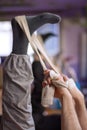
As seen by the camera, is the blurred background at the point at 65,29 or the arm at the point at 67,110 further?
the blurred background at the point at 65,29

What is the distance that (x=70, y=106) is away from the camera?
29.9 inches

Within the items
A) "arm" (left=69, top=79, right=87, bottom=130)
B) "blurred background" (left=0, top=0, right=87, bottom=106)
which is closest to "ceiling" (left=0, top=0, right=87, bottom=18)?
"blurred background" (left=0, top=0, right=87, bottom=106)

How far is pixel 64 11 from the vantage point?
342 cm

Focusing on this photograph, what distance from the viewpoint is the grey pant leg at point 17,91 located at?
72 centimetres

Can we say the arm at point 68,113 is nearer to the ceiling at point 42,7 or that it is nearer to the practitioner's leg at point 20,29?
the practitioner's leg at point 20,29

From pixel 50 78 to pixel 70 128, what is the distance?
0.40ft

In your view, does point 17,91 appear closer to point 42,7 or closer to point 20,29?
point 20,29

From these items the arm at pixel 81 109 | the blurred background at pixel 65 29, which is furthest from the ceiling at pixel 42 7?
the arm at pixel 81 109

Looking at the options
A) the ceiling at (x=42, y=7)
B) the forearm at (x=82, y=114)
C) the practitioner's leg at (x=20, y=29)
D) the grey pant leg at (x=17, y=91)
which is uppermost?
the ceiling at (x=42, y=7)

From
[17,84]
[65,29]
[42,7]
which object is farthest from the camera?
[65,29]

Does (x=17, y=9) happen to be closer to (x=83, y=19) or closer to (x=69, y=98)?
(x=83, y=19)

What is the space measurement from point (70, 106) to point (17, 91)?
0.13m

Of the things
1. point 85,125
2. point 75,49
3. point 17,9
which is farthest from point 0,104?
point 75,49

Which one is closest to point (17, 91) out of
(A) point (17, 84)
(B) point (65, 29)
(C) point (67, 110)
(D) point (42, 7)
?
(A) point (17, 84)
